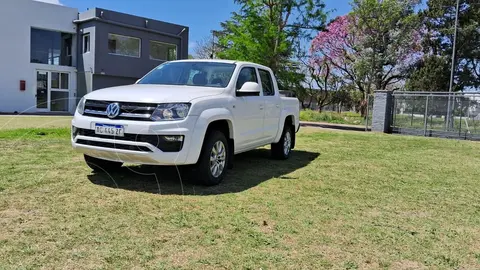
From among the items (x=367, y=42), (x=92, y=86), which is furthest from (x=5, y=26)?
(x=367, y=42)

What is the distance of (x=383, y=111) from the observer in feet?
63.8

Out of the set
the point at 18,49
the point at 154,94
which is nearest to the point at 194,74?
the point at 154,94

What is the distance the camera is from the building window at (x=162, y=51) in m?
27.3

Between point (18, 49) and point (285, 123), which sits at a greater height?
point (18, 49)

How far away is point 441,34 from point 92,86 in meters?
27.2

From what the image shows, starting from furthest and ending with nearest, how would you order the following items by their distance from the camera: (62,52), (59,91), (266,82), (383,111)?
1. (62,52)
2. (59,91)
3. (383,111)
4. (266,82)

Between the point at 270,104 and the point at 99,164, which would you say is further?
the point at 270,104

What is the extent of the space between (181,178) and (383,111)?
15587 mm

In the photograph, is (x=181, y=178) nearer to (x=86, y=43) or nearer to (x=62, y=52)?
(x=86, y=43)

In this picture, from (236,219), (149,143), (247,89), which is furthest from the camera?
(247,89)

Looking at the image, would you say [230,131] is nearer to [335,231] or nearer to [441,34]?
[335,231]

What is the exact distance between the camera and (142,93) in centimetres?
523

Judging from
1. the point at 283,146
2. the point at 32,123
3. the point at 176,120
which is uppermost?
the point at 176,120

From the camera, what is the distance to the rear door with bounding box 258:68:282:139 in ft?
24.1
